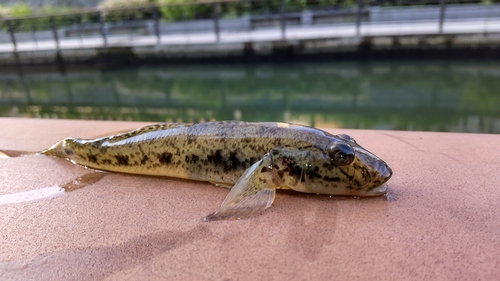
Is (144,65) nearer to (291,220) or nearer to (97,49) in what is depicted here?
(97,49)

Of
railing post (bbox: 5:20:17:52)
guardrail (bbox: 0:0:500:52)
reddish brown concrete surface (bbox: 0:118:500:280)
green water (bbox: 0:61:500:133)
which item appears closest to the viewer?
reddish brown concrete surface (bbox: 0:118:500:280)

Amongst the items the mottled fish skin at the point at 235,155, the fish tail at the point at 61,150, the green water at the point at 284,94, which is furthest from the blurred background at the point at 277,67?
the fish tail at the point at 61,150

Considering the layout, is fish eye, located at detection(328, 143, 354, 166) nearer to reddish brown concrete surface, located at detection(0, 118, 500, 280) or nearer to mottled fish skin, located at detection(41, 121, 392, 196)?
mottled fish skin, located at detection(41, 121, 392, 196)

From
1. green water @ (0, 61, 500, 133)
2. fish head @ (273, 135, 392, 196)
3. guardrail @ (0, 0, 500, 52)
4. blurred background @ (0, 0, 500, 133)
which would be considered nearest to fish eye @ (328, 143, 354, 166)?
fish head @ (273, 135, 392, 196)

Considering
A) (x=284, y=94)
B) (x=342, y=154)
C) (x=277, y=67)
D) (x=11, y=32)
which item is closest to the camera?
(x=342, y=154)

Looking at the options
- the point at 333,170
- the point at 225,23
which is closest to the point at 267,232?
the point at 333,170

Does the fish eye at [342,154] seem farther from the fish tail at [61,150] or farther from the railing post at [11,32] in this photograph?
the railing post at [11,32]

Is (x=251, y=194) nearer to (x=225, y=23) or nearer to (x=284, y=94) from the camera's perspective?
(x=284, y=94)
